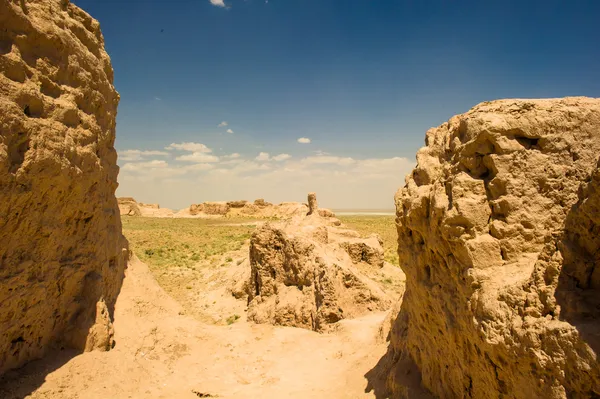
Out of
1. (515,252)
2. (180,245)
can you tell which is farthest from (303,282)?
(180,245)

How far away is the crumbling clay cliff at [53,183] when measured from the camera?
613 centimetres

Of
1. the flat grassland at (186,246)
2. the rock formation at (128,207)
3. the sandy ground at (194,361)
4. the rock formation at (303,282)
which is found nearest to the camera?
the sandy ground at (194,361)

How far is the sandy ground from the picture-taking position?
6.95 metres

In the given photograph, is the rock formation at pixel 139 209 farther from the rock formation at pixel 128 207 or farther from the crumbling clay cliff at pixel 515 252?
the crumbling clay cliff at pixel 515 252

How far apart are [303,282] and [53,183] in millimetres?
8059

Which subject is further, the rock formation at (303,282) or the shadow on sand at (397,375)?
the rock formation at (303,282)

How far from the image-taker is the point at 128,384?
7492 mm

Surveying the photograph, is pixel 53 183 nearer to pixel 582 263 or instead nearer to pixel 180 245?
pixel 582 263

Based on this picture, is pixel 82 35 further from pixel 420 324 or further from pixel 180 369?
pixel 420 324

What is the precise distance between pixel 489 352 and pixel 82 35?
10249 millimetres

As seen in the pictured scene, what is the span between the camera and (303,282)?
12.6 metres

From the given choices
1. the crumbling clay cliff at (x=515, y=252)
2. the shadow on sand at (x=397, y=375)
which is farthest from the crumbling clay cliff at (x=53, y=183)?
the crumbling clay cliff at (x=515, y=252)

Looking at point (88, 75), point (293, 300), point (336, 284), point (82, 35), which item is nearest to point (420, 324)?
point (336, 284)

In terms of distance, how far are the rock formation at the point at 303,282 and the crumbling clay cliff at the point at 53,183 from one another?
18.1 ft
